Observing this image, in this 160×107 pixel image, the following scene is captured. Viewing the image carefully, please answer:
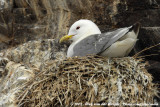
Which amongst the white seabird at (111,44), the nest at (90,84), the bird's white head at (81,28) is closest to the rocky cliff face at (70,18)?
the bird's white head at (81,28)

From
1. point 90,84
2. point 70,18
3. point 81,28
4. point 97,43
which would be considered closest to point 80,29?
point 81,28

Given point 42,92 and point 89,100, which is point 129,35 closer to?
point 89,100

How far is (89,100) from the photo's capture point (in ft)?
8.92

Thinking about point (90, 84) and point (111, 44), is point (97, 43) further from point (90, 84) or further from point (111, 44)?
point (90, 84)

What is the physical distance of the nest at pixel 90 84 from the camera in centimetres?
272

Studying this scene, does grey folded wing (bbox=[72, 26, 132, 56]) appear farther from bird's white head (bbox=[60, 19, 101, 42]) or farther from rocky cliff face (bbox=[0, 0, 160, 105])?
rocky cliff face (bbox=[0, 0, 160, 105])

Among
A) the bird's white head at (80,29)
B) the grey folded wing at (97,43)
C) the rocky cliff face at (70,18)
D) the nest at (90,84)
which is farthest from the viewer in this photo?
the bird's white head at (80,29)

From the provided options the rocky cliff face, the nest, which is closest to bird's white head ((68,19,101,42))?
the rocky cliff face

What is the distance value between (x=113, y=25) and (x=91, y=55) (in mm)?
978

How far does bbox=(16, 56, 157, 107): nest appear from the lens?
2.72 meters

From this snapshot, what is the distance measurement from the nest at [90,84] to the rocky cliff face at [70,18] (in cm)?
73

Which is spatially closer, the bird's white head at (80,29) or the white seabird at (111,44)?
the white seabird at (111,44)

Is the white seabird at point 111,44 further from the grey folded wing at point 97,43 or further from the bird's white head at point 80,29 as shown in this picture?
the bird's white head at point 80,29

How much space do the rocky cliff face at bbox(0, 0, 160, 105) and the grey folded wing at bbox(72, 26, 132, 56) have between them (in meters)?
0.65
